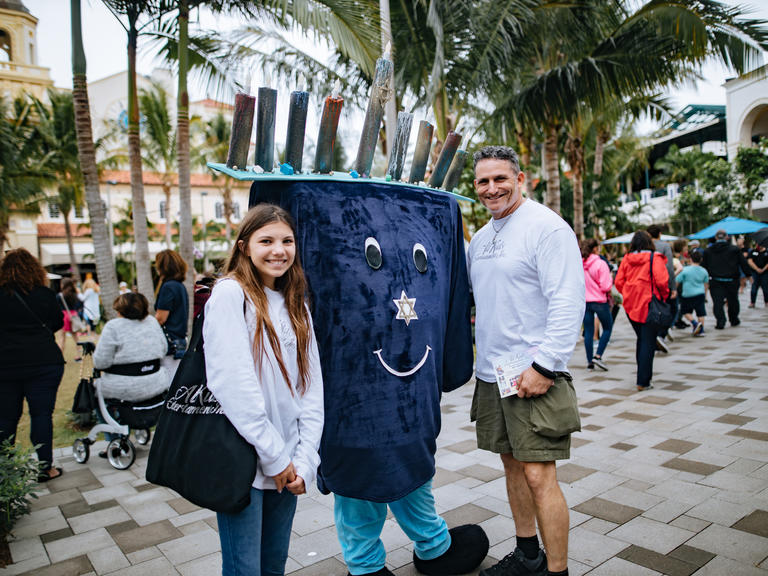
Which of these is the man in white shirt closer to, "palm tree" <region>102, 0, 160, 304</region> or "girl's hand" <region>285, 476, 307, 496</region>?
"girl's hand" <region>285, 476, 307, 496</region>

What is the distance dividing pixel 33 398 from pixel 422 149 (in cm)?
375

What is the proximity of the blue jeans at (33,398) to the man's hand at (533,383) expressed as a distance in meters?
3.77

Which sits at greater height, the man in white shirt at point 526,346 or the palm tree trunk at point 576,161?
the palm tree trunk at point 576,161

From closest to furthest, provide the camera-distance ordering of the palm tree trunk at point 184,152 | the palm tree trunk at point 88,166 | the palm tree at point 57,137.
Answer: the palm tree trunk at point 88,166 → the palm tree trunk at point 184,152 → the palm tree at point 57,137

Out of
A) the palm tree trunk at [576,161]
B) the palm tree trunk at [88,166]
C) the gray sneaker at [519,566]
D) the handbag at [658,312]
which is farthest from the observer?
the palm tree trunk at [576,161]

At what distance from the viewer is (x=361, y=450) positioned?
225 cm

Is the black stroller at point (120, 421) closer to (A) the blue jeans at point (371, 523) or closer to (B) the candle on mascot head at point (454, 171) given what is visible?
(A) the blue jeans at point (371, 523)

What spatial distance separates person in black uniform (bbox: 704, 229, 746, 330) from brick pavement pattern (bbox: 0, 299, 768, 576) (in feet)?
18.3

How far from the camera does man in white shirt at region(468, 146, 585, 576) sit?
2295mm

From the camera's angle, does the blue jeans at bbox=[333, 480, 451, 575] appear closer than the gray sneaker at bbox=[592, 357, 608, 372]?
Yes

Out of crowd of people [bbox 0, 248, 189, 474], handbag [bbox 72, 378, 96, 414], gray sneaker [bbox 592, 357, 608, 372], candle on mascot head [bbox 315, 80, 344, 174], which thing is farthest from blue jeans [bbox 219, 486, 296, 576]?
gray sneaker [bbox 592, 357, 608, 372]

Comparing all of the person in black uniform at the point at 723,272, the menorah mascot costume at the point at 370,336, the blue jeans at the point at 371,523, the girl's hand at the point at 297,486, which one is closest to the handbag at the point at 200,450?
the girl's hand at the point at 297,486

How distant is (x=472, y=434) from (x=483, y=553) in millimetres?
2342

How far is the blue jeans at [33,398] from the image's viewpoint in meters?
4.25
